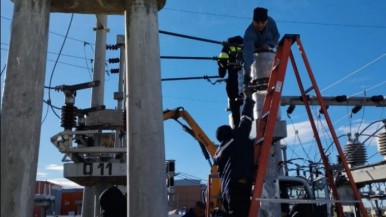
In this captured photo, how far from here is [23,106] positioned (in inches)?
170

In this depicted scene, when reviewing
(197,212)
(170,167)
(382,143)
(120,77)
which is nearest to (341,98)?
(382,143)

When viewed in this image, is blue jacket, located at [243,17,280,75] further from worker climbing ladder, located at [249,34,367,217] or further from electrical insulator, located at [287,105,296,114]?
electrical insulator, located at [287,105,296,114]

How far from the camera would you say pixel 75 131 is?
8.73m

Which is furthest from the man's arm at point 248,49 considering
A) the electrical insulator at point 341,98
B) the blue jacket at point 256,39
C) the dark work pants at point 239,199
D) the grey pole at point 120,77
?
the electrical insulator at point 341,98

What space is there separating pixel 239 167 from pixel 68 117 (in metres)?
4.70

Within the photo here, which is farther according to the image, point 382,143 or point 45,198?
point 382,143

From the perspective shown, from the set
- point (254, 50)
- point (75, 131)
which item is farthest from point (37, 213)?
point (254, 50)

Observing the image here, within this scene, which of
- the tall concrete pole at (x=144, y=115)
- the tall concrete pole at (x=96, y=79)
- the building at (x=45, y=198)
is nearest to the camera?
A: the tall concrete pole at (x=144, y=115)

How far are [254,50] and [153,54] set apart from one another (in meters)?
2.12

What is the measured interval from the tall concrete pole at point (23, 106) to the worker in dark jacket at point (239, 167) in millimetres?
2504

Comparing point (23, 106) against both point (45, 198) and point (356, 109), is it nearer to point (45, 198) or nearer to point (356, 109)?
point (45, 198)

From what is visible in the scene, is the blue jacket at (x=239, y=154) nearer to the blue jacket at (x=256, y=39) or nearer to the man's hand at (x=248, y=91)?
the man's hand at (x=248, y=91)

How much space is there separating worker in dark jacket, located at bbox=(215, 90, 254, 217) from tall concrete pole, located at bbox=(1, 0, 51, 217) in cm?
250

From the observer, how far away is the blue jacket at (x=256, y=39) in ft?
19.8
